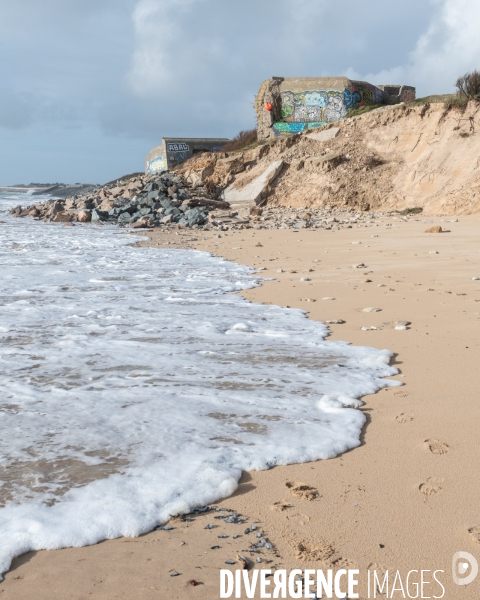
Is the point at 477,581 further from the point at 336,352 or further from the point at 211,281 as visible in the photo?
the point at 211,281

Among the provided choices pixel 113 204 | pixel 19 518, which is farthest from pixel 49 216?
pixel 19 518

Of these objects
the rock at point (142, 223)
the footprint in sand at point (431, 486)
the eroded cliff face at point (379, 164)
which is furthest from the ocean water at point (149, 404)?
the eroded cliff face at point (379, 164)

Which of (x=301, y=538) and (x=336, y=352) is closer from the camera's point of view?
(x=301, y=538)

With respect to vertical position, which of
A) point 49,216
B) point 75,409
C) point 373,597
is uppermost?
point 49,216

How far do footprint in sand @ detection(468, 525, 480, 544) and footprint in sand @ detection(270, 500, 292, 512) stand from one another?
59cm

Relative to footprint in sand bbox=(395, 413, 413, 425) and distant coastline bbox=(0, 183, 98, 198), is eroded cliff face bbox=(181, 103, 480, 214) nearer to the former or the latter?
footprint in sand bbox=(395, 413, 413, 425)

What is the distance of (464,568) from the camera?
164 centimetres

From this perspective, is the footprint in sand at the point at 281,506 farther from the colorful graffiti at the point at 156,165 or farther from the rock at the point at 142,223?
the colorful graffiti at the point at 156,165

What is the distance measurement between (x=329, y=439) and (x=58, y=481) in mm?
1145

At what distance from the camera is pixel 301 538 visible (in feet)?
5.91

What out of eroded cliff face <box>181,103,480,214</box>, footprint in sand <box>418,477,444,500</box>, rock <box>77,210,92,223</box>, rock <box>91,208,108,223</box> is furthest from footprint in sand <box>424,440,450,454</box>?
rock <box>77,210,92,223</box>

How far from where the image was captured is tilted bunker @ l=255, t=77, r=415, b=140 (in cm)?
2458

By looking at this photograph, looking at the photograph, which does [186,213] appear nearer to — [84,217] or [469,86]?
[84,217]

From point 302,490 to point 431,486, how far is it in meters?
0.47
